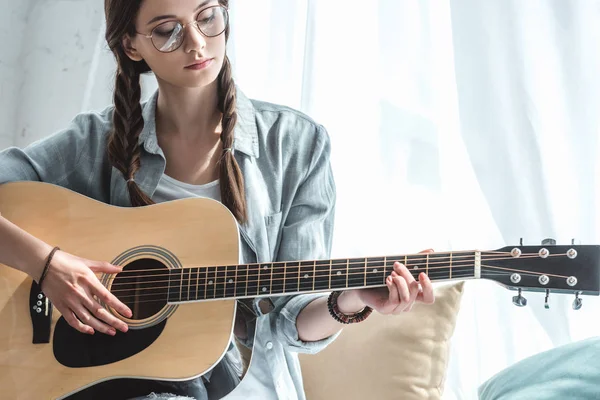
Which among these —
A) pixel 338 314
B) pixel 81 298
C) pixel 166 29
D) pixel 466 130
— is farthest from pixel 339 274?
pixel 466 130

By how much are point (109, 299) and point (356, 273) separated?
43cm

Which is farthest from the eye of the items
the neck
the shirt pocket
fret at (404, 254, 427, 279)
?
fret at (404, 254, 427, 279)

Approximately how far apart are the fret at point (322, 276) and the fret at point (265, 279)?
0.08m

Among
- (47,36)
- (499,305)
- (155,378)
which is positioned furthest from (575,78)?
(47,36)

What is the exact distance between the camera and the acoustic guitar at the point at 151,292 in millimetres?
1263

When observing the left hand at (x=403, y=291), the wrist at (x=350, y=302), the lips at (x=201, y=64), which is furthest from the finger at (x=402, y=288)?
the lips at (x=201, y=64)

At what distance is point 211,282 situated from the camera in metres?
1.29

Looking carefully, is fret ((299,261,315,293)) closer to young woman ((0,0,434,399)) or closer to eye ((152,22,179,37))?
young woman ((0,0,434,399))

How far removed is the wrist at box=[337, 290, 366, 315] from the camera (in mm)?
1276

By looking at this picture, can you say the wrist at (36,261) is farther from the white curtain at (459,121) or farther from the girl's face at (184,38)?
the white curtain at (459,121)

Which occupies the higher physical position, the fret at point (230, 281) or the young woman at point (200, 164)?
the young woman at point (200, 164)

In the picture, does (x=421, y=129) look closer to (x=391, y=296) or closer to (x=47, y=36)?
(x=391, y=296)

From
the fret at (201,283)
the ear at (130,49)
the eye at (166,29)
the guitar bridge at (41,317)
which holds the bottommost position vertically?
the guitar bridge at (41,317)

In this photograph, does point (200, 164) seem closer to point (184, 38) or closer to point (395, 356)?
point (184, 38)
